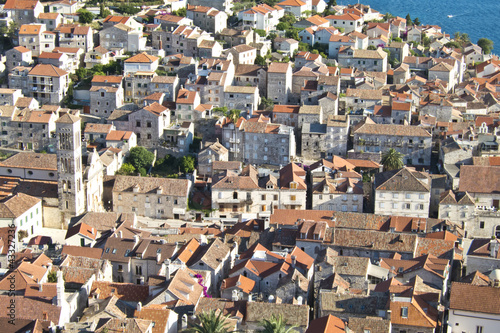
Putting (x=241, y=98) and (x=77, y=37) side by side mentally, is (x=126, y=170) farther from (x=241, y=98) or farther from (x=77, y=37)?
(x=77, y=37)

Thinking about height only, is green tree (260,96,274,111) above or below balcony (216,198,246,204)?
above

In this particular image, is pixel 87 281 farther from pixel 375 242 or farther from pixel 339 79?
pixel 339 79

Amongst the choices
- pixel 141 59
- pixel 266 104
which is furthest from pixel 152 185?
pixel 141 59

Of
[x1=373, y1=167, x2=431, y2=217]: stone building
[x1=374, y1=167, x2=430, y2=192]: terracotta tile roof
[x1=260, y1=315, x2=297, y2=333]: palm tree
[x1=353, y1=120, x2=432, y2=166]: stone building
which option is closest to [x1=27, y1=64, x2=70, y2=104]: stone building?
[x1=353, y1=120, x2=432, y2=166]: stone building

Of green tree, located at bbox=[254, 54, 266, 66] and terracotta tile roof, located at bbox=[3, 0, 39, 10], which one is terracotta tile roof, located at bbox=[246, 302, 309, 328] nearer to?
green tree, located at bbox=[254, 54, 266, 66]

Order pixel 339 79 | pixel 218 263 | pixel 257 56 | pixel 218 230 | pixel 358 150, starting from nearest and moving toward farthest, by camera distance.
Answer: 1. pixel 218 263
2. pixel 218 230
3. pixel 358 150
4. pixel 339 79
5. pixel 257 56

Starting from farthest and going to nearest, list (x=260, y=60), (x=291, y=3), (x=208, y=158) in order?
(x=291, y=3), (x=260, y=60), (x=208, y=158)

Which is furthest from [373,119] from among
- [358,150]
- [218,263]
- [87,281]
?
[87,281]
